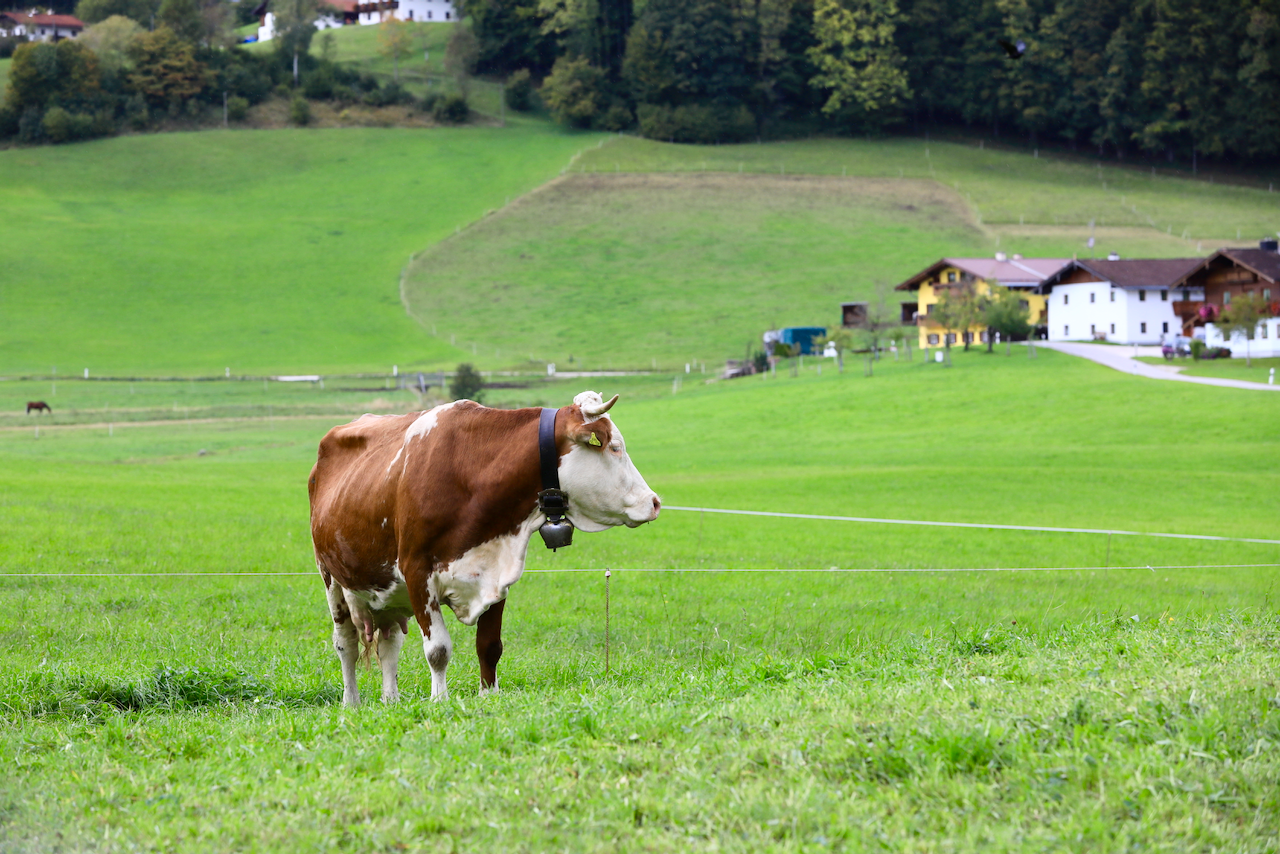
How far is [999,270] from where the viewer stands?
3526 inches

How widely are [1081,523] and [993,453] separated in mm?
15651

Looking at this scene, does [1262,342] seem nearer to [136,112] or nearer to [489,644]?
[489,644]

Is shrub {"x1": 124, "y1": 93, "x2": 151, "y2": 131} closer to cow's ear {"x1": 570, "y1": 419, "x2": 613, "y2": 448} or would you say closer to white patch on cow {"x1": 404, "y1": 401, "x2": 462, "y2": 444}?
white patch on cow {"x1": 404, "y1": 401, "x2": 462, "y2": 444}

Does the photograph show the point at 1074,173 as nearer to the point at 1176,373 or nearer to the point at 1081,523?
the point at 1176,373

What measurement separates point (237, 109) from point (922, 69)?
279ft

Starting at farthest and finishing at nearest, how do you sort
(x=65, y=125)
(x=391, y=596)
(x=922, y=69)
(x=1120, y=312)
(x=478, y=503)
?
(x=922, y=69) → (x=65, y=125) → (x=1120, y=312) → (x=391, y=596) → (x=478, y=503)

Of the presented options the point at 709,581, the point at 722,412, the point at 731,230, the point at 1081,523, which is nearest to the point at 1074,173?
the point at 731,230

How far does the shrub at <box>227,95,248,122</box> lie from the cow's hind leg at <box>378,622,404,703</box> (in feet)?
453

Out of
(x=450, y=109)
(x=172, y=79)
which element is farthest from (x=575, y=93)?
(x=172, y=79)

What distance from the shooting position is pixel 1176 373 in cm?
6122

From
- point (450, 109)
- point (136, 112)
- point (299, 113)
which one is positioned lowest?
point (136, 112)

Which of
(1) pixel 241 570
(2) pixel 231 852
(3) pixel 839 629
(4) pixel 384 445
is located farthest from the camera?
(1) pixel 241 570

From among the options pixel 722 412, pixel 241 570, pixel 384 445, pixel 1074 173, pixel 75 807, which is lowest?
pixel 722 412

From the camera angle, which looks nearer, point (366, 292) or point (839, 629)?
point (839, 629)
